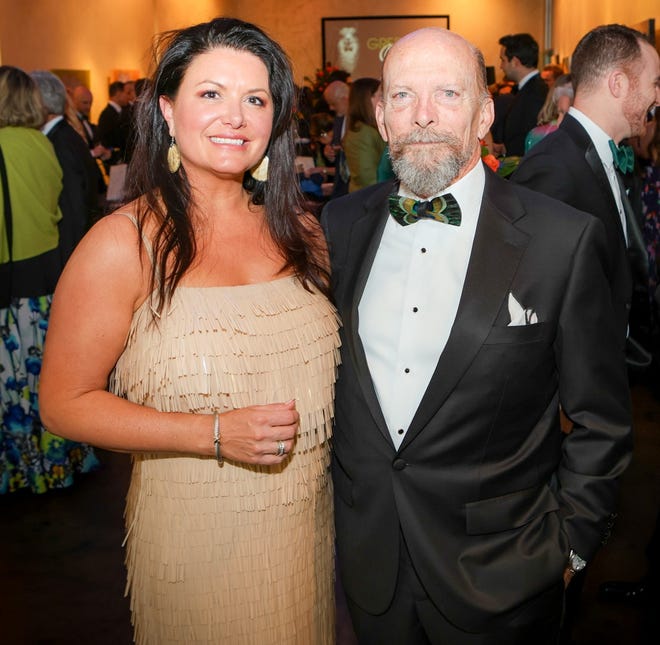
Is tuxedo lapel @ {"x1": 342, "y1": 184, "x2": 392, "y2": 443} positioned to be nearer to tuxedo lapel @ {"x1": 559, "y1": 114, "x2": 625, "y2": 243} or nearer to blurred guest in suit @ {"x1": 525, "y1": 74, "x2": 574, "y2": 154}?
tuxedo lapel @ {"x1": 559, "y1": 114, "x2": 625, "y2": 243}

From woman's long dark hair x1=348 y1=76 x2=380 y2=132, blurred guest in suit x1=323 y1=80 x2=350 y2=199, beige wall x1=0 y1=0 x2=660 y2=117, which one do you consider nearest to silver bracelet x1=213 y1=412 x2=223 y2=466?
beige wall x1=0 y1=0 x2=660 y2=117

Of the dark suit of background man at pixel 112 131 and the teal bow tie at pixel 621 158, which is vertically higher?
the dark suit of background man at pixel 112 131

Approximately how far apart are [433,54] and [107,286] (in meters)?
0.87

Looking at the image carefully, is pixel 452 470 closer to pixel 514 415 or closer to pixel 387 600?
pixel 514 415

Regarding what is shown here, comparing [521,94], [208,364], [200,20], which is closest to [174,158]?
[208,364]

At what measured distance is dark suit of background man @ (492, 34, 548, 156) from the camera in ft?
21.7

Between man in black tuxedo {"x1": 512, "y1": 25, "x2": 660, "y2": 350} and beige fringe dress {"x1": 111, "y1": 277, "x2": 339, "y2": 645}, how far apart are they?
1.07 meters

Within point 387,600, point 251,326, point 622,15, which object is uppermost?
point 622,15

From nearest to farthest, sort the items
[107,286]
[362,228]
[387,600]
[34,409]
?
[107,286] < [387,600] < [362,228] < [34,409]

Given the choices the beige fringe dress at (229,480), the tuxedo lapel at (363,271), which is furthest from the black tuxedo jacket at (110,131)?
the beige fringe dress at (229,480)

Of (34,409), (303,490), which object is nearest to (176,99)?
(303,490)

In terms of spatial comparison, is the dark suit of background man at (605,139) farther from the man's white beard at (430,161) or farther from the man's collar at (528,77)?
the man's collar at (528,77)

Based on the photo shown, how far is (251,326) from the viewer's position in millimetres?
1845

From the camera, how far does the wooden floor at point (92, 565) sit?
3.12 m
